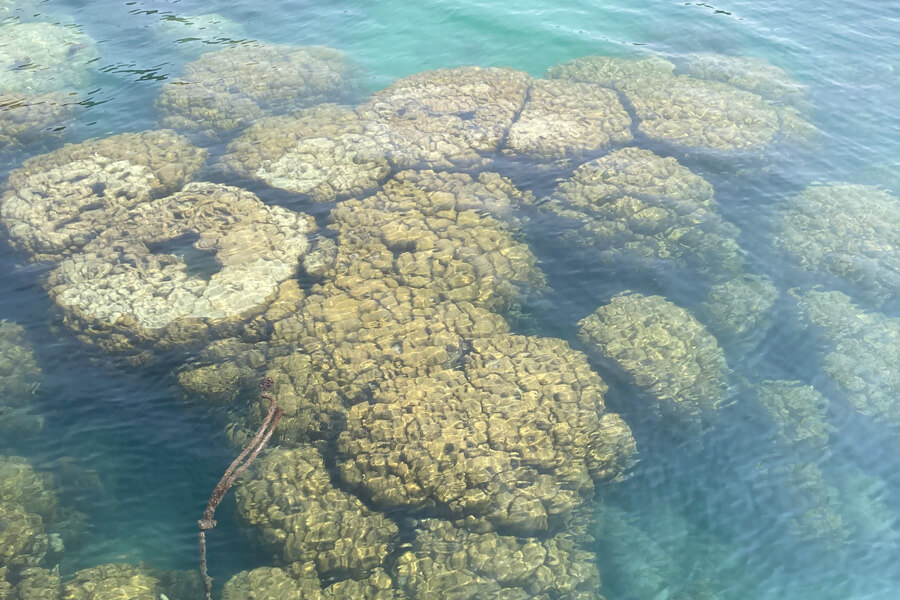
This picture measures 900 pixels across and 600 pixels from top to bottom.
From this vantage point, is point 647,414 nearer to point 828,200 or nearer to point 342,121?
point 828,200

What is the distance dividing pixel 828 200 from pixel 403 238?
25.5ft

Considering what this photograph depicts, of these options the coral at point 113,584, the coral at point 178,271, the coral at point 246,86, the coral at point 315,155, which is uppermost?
the coral at point 246,86

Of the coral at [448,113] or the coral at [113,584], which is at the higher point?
the coral at [448,113]

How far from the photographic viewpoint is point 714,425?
7.79 m

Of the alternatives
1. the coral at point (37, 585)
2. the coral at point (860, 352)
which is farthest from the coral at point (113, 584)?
the coral at point (860, 352)

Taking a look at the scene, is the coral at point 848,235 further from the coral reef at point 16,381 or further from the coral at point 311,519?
the coral reef at point 16,381

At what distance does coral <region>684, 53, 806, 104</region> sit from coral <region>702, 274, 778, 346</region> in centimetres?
649

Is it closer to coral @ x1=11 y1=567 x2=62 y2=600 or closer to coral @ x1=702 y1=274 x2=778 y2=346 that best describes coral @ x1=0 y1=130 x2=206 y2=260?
coral @ x1=11 y1=567 x2=62 y2=600

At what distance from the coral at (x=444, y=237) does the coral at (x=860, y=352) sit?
4235 millimetres

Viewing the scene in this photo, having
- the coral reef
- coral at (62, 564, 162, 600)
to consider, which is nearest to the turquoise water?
the coral reef

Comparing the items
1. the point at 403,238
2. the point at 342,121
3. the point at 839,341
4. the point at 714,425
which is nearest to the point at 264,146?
the point at 342,121

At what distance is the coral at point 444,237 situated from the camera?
9000 mm

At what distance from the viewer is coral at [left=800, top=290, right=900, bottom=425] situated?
8.16 metres

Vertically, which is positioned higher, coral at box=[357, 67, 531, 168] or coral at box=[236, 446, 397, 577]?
coral at box=[357, 67, 531, 168]
